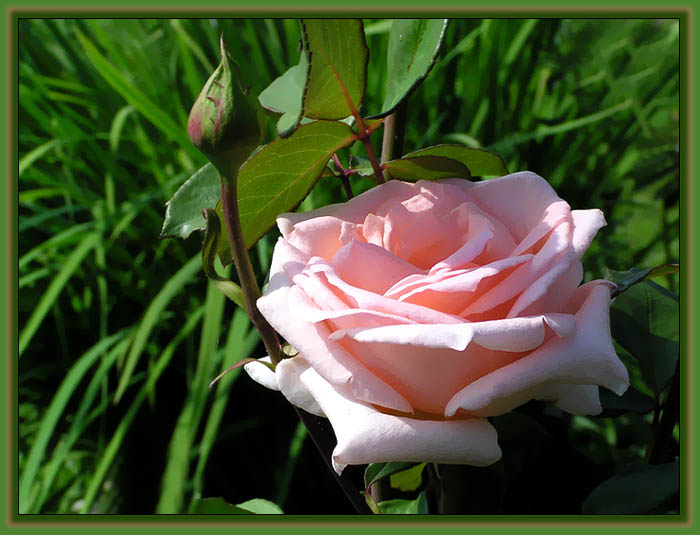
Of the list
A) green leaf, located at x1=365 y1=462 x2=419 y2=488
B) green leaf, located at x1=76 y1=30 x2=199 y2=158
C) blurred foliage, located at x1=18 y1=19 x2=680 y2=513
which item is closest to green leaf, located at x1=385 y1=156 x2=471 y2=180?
green leaf, located at x1=365 y1=462 x2=419 y2=488

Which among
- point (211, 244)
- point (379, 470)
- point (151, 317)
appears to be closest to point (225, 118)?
point (211, 244)

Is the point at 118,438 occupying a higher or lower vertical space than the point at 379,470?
lower

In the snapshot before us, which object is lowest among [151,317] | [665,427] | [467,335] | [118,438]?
[118,438]

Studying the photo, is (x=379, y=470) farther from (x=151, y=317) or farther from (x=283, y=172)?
(x=151, y=317)

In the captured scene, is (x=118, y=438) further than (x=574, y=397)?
Yes

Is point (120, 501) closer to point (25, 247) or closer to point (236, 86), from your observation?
point (25, 247)

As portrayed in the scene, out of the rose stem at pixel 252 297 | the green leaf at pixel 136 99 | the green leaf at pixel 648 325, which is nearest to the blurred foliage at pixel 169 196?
the green leaf at pixel 136 99
